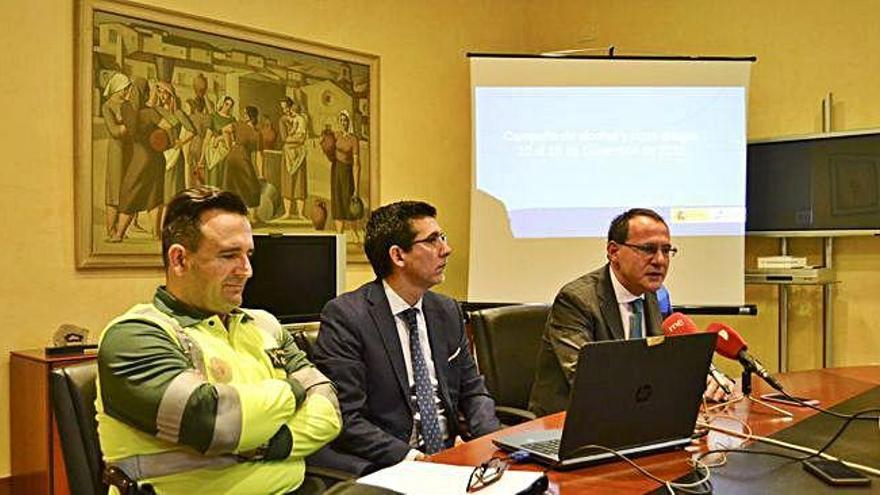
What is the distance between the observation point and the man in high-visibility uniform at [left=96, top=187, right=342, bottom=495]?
1581mm

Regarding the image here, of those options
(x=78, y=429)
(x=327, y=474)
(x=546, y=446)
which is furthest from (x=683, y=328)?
(x=78, y=429)

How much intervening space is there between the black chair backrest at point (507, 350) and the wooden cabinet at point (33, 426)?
142 cm

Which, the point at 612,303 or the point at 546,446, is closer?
the point at 546,446

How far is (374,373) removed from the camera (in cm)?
221

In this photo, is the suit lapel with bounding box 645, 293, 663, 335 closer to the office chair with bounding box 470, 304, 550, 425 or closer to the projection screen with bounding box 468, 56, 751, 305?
the office chair with bounding box 470, 304, 550, 425

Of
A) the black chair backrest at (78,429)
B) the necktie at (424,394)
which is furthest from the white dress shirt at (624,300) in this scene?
the black chair backrest at (78,429)

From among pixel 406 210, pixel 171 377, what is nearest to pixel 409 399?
pixel 406 210

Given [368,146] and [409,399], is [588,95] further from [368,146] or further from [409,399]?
[409,399]

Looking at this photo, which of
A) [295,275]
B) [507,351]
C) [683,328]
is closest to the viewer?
[683,328]

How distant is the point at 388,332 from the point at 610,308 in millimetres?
705

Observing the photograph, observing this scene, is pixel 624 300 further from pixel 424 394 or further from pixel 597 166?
pixel 597 166

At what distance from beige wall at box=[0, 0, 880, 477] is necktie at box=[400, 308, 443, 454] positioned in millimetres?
1855

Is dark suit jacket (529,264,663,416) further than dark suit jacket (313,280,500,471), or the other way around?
dark suit jacket (529,264,663,416)

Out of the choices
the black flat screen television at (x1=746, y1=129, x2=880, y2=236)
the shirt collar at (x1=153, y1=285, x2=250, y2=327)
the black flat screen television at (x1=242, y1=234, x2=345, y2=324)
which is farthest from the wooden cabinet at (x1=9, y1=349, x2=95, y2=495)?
the black flat screen television at (x1=746, y1=129, x2=880, y2=236)
